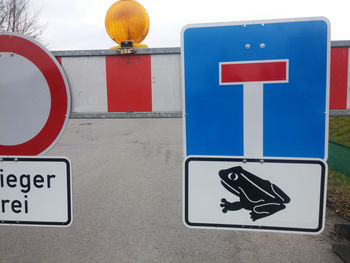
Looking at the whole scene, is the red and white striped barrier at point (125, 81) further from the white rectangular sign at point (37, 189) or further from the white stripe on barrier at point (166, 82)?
the white rectangular sign at point (37, 189)

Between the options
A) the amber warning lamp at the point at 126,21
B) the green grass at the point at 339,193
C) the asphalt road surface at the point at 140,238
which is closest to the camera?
the amber warning lamp at the point at 126,21

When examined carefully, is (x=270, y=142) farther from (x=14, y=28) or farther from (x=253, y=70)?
(x=14, y=28)

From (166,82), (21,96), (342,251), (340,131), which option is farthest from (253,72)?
(340,131)

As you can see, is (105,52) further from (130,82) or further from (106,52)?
(130,82)

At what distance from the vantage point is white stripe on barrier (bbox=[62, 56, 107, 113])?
1544mm

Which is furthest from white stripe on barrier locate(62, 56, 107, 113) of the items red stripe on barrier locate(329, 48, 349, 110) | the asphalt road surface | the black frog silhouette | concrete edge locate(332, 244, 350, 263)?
concrete edge locate(332, 244, 350, 263)

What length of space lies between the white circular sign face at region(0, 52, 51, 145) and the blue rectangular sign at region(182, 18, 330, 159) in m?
0.74

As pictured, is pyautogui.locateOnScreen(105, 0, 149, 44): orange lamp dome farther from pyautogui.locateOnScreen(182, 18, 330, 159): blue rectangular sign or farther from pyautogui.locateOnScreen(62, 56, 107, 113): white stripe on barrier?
pyautogui.locateOnScreen(182, 18, 330, 159): blue rectangular sign

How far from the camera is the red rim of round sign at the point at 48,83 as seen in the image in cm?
148

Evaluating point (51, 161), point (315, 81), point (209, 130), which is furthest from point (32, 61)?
point (315, 81)

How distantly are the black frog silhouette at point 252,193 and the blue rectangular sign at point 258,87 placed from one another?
102 mm

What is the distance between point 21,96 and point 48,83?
0.14 m

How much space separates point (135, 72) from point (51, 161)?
622 millimetres

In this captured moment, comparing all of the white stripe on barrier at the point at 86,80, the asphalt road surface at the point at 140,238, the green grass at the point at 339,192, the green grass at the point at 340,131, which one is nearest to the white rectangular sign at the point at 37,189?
the white stripe on barrier at the point at 86,80
